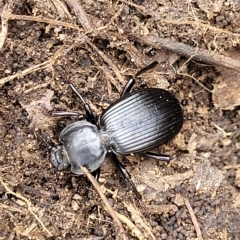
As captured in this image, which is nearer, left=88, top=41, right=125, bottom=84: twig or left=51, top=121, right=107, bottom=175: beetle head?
left=51, top=121, right=107, bottom=175: beetle head

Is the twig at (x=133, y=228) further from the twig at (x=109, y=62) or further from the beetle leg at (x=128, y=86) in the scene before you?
the twig at (x=109, y=62)

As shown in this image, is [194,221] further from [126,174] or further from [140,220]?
[126,174]

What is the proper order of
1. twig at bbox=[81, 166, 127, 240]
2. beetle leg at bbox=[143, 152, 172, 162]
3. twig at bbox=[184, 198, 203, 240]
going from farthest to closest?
1. beetle leg at bbox=[143, 152, 172, 162]
2. twig at bbox=[184, 198, 203, 240]
3. twig at bbox=[81, 166, 127, 240]

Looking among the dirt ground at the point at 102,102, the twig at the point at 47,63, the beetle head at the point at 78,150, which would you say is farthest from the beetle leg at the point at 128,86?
the twig at the point at 47,63

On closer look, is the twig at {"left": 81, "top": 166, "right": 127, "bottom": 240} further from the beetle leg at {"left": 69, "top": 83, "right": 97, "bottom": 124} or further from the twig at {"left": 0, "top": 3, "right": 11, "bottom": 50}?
the twig at {"left": 0, "top": 3, "right": 11, "bottom": 50}

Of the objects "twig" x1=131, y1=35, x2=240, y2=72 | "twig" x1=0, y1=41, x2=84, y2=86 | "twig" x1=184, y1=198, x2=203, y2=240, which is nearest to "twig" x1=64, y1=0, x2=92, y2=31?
"twig" x1=0, y1=41, x2=84, y2=86

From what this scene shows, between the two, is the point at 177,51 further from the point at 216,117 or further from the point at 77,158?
the point at 77,158
